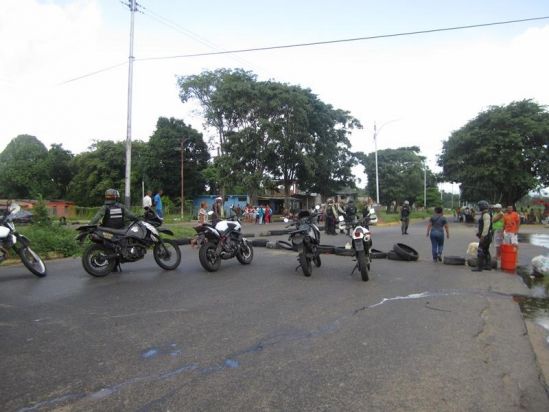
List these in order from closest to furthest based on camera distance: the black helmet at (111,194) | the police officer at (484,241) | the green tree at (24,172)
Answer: the black helmet at (111,194) → the police officer at (484,241) → the green tree at (24,172)

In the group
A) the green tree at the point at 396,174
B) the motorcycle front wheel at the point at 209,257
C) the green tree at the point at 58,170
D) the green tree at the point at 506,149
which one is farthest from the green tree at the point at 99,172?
the motorcycle front wheel at the point at 209,257

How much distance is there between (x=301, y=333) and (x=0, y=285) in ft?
19.0

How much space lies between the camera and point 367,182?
7969 cm

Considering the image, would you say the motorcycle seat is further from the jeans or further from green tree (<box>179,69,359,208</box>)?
green tree (<box>179,69,359,208</box>)

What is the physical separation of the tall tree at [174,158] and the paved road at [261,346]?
4622 cm

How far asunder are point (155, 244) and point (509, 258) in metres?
8.18

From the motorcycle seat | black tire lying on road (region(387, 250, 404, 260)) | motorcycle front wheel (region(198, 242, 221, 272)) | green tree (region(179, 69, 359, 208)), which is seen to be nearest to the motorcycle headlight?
motorcycle front wheel (region(198, 242, 221, 272))

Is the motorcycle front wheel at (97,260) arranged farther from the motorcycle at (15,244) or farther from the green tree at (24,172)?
the green tree at (24,172)

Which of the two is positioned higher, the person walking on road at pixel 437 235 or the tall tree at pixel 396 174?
the tall tree at pixel 396 174

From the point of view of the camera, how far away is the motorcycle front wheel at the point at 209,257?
925 centimetres

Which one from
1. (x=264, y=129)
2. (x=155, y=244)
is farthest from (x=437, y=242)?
(x=264, y=129)

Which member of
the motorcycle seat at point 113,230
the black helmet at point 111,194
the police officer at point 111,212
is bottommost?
the motorcycle seat at point 113,230

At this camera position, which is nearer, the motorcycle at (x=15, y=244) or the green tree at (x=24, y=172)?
the motorcycle at (x=15, y=244)

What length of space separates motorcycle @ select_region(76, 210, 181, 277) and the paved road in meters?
0.39
